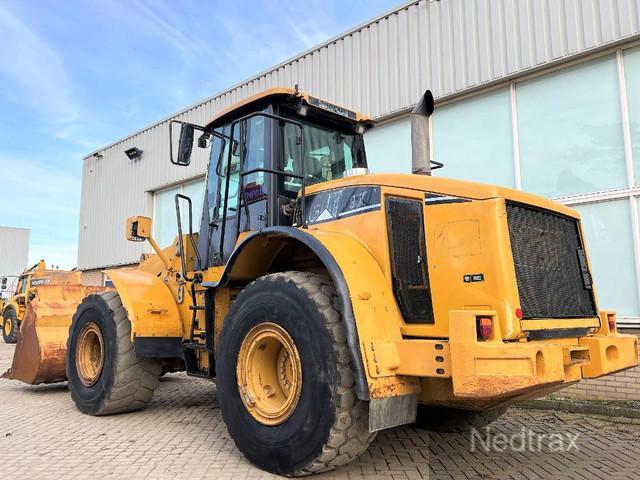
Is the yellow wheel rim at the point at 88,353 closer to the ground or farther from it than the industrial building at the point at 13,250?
closer to the ground

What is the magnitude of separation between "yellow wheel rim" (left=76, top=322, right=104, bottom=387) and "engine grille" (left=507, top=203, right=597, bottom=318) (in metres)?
4.75

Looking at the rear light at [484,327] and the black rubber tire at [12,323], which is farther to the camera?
the black rubber tire at [12,323]

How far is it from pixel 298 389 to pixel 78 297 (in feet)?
19.8

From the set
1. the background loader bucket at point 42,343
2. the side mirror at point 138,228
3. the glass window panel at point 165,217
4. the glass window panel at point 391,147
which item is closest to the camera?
Answer: the side mirror at point 138,228

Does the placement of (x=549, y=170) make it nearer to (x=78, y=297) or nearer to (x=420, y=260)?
(x=420, y=260)

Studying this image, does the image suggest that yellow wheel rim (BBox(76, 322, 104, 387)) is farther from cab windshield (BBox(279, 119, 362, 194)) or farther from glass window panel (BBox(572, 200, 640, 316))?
glass window panel (BBox(572, 200, 640, 316))

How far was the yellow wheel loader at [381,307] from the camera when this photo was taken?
3320mm

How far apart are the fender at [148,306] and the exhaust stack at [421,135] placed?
310 centimetres

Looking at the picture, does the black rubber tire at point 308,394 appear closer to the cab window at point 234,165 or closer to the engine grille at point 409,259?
the engine grille at point 409,259

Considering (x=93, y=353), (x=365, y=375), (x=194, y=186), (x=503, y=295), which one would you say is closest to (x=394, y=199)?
(x=503, y=295)

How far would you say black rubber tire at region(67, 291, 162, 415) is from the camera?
18.5 ft

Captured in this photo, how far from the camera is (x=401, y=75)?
9.59m

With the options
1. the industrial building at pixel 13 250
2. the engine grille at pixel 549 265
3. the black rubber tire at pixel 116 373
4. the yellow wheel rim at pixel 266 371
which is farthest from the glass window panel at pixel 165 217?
the industrial building at pixel 13 250
